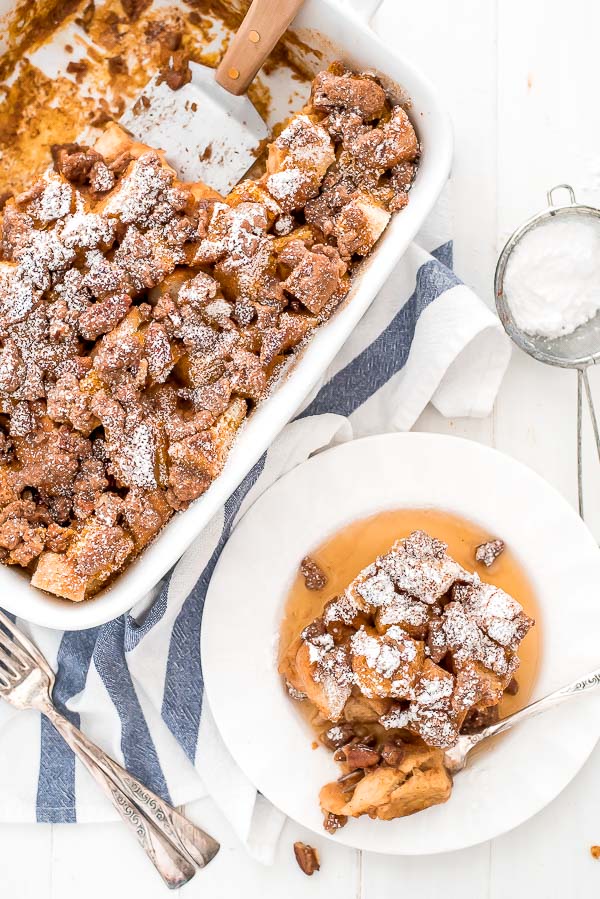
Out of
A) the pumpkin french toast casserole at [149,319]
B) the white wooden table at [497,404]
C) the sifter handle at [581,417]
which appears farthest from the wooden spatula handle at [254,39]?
the sifter handle at [581,417]

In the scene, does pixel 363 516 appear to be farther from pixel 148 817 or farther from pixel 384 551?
pixel 148 817

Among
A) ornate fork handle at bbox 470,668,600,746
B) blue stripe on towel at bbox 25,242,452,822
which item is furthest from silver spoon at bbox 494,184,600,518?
ornate fork handle at bbox 470,668,600,746

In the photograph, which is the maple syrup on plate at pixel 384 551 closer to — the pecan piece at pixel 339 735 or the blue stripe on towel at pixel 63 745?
the pecan piece at pixel 339 735

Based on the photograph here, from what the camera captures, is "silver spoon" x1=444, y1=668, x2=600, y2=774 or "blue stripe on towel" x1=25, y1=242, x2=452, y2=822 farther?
"blue stripe on towel" x1=25, y1=242, x2=452, y2=822

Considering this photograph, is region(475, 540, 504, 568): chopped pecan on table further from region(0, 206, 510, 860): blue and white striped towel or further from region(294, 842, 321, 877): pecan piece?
region(294, 842, 321, 877): pecan piece

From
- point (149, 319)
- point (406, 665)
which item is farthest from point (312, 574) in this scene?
Result: point (149, 319)

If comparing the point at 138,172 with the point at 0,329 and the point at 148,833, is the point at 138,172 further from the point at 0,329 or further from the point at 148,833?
the point at 148,833
